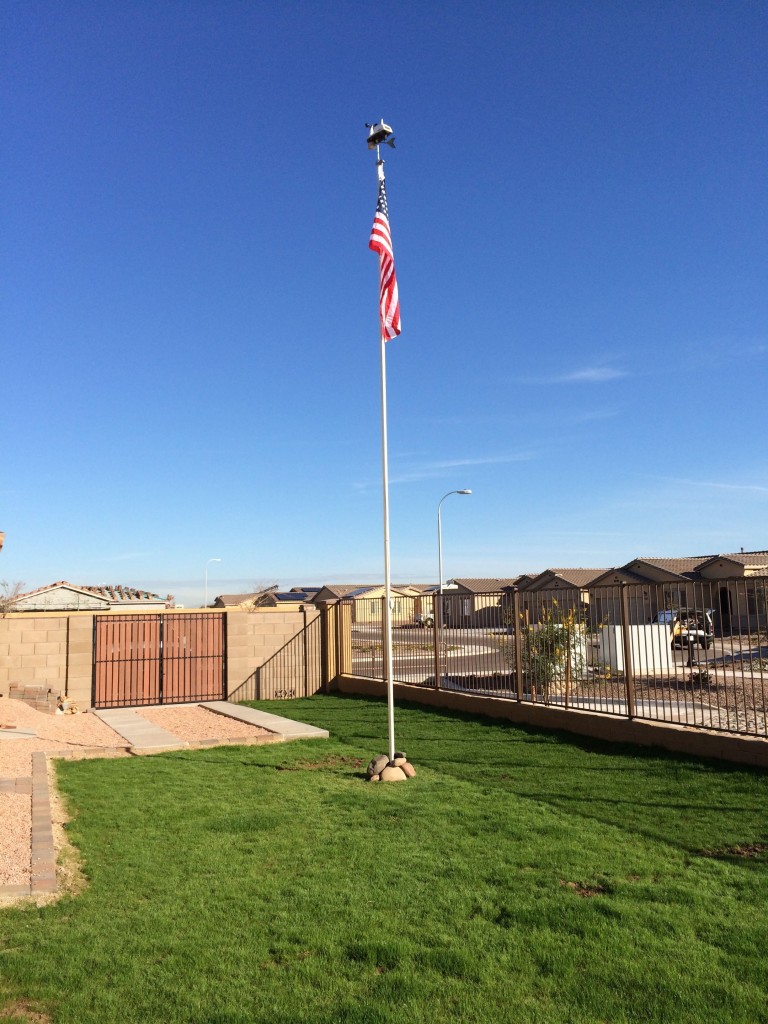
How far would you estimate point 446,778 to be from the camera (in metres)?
9.08

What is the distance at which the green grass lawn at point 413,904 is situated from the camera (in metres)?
3.85

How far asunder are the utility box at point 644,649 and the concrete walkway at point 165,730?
15.7 ft

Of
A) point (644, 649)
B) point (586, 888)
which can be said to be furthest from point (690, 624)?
point (586, 888)

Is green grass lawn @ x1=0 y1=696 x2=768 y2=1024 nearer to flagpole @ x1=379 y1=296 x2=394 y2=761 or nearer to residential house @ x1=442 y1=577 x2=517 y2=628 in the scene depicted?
flagpole @ x1=379 y1=296 x2=394 y2=761

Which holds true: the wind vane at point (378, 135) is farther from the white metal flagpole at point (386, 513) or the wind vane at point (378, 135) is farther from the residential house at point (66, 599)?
the residential house at point (66, 599)

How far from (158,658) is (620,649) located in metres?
10.9

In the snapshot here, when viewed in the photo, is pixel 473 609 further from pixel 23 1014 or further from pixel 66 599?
pixel 66 599

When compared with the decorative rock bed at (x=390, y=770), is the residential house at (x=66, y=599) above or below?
above

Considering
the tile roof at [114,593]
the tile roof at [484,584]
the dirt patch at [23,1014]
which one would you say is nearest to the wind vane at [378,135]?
the dirt patch at [23,1014]

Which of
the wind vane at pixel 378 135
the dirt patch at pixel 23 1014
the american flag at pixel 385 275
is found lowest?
the dirt patch at pixel 23 1014

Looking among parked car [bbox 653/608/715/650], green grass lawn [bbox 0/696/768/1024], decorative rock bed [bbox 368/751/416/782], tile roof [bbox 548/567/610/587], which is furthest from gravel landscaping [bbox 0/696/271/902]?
tile roof [bbox 548/567/610/587]

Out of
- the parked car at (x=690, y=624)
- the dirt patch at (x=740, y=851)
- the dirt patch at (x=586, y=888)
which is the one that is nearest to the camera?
the dirt patch at (x=586, y=888)

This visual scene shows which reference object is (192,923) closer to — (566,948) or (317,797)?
(566,948)

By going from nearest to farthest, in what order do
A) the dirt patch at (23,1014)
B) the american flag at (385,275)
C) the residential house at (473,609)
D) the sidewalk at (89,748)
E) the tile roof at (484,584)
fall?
1. the dirt patch at (23,1014)
2. the sidewalk at (89,748)
3. the american flag at (385,275)
4. the residential house at (473,609)
5. the tile roof at (484,584)
